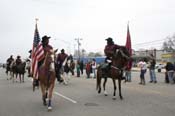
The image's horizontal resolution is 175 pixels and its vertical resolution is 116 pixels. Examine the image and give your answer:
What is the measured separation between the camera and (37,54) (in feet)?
42.3

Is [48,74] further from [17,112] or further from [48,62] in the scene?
[17,112]

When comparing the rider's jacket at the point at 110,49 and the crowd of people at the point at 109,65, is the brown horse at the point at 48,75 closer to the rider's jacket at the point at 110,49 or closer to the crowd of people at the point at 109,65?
the crowd of people at the point at 109,65

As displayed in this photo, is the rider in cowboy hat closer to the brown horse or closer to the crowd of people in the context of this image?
the crowd of people

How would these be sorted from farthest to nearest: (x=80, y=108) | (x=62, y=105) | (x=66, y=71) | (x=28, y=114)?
(x=66, y=71), (x=62, y=105), (x=80, y=108), (x=28, y=114)

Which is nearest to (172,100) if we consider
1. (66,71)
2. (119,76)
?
(119,76)

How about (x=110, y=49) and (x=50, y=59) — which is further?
(x=110, y=49)

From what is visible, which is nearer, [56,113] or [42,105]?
[56,113]

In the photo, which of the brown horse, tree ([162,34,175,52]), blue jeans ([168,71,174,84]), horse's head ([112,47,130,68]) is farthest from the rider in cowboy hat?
tree ([162,34,175,52])

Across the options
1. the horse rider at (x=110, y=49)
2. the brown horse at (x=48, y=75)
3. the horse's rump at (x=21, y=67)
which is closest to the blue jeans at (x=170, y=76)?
the horse rider at (x=110, y=49)

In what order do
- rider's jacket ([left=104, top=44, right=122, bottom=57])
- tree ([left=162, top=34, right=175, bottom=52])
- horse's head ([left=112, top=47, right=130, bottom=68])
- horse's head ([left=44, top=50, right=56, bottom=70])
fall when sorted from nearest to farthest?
horse's head ([left=44, top=50, right=56, bottom=70]), horse's head ([left=112, top=47, right=130, bottom=68]), rider's jacket ([left=104, top=44, right=122, bottom=57]), tree ([left=162, top=34, right=175, bottom=52])

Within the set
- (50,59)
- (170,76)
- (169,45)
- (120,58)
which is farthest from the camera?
(169,45)

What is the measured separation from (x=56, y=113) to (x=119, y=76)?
473 centimetres

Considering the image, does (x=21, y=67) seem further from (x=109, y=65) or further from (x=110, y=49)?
(x=110, y=49)

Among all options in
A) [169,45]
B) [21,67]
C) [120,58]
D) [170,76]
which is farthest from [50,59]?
[169,45]
